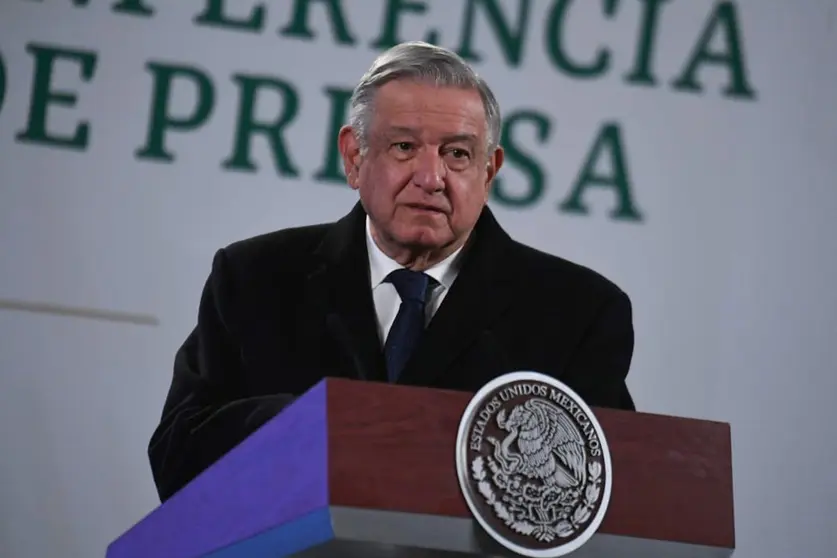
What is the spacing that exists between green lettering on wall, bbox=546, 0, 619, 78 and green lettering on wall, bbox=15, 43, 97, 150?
3.33 ft

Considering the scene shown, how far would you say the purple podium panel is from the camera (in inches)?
47.2

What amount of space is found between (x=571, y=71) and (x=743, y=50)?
1.33 ft

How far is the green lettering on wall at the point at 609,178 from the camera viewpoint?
3137mm

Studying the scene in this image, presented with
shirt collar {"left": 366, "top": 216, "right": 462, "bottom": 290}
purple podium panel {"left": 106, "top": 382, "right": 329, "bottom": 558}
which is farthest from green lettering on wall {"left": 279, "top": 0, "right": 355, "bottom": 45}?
purple podium panel {"left": 106, "top": 382, "right": 329, "bottom": 558}

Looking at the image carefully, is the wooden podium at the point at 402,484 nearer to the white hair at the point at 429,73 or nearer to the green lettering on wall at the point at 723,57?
the white hair at the point at 429,73

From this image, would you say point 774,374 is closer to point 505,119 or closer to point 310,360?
point 505,119

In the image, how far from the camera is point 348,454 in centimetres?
118

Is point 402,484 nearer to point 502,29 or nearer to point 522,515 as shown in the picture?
point 522,515

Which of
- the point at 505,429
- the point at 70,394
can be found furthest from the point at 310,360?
the point at 70,394

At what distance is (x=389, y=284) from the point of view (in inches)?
74.4

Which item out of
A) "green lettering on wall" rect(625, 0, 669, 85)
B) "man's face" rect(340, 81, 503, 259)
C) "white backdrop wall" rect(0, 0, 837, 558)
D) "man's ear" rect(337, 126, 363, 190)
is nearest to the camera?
"man's face" rect(340, 81, 503, 259)

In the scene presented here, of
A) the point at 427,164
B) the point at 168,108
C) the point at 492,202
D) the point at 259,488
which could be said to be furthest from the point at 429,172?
the point at 168,108

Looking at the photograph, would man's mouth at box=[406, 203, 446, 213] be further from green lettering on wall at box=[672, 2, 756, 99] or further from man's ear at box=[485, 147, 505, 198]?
green lettering on wall at box=[672, 2, 756, 99]

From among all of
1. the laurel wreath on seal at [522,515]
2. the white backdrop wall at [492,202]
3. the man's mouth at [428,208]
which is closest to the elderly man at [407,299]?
the man's mouth at [428,208]
